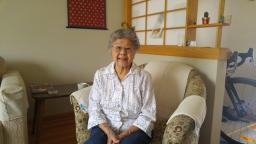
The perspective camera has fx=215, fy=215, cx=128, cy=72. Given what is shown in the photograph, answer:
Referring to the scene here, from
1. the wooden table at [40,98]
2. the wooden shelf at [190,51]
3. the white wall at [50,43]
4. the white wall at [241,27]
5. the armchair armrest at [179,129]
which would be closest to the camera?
the armchair armrest at [179,129]

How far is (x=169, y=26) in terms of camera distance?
2.31 m

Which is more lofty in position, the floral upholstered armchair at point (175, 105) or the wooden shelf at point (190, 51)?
the wooden shelf at point (190, 51)

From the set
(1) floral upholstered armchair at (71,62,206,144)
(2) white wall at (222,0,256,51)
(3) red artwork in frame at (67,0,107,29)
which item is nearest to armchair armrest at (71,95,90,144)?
(1) floral upholstered armchair at (71,62,206,144)

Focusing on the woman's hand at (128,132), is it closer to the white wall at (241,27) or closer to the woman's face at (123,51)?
the woman's face at (123,51)

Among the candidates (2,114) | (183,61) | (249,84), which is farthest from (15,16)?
(249,84)

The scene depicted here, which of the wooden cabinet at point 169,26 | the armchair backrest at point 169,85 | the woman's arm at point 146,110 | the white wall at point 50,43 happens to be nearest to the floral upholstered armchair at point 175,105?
the armchair backrest at point 169,85

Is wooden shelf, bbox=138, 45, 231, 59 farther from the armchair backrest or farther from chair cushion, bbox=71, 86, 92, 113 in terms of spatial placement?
chair cushion, bbox=71, 86, 92, 113

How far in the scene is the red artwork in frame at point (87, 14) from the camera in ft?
8.21

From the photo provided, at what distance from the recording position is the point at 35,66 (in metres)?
2.38

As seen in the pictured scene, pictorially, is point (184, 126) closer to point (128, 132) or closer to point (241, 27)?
point (128, 132)

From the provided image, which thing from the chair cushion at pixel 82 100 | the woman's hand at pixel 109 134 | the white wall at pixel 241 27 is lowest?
the woman's hand at pixel 109 134

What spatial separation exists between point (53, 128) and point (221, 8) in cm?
195

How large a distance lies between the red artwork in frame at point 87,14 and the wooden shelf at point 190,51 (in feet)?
2.49

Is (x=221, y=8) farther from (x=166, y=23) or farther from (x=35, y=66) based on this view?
(x=35, y=66)
